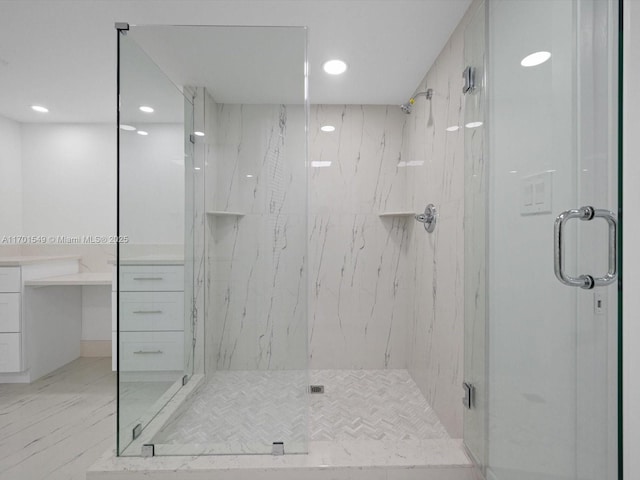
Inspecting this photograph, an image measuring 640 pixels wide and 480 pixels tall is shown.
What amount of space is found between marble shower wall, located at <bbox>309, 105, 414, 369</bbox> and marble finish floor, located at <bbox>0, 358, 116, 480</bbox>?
1.59 meters

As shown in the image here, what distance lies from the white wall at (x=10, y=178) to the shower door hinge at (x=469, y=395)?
4.09 meters

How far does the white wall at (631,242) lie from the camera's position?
30.5 inches

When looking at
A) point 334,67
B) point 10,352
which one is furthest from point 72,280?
point 334,67

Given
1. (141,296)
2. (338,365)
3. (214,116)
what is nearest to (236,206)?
(214,116)

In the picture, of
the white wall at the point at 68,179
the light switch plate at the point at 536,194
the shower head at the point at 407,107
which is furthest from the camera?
the white wall at the point at 68,179

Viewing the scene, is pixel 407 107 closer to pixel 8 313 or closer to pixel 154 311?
pixel 154 311

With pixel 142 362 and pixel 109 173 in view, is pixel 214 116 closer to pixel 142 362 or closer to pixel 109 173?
pixel 142 362

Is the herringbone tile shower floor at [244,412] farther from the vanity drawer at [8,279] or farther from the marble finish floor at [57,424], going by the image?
the vanity drawer at [8,279]

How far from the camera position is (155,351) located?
5.69 ft

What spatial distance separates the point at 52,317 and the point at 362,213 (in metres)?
2.82

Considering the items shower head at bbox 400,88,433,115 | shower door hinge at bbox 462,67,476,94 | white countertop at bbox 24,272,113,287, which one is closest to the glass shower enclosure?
shower door hinge at bbox 462,67,476,94

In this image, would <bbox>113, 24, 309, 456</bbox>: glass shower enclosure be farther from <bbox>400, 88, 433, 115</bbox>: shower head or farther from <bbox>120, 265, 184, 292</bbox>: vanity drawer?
<bbox>400, 88, 433, 115</bbox>: shower head

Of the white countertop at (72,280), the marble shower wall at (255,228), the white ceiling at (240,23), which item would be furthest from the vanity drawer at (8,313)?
the marble shower wall at (255,228)

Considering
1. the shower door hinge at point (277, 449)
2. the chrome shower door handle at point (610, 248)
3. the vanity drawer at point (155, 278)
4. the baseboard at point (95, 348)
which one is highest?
the chrome shower door handle at point (610, 248)
